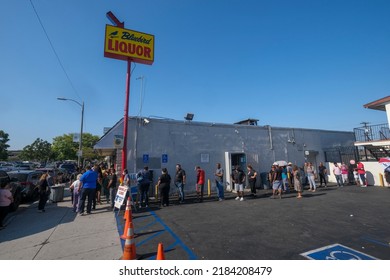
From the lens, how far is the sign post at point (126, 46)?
992cm

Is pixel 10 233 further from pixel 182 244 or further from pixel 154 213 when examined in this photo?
pixel 182 244

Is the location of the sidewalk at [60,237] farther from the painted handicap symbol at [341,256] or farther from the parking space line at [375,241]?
the parking space line at [375,241]

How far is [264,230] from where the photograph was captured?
18.4ft

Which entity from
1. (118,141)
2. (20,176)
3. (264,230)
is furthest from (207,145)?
(20,176)

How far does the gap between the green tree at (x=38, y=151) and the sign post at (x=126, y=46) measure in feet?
213

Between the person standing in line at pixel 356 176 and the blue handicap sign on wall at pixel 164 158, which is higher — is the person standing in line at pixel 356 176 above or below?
below

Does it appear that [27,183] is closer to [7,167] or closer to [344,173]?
[344,173]

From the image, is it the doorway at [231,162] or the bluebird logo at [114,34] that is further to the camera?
the doorway at [231,162]

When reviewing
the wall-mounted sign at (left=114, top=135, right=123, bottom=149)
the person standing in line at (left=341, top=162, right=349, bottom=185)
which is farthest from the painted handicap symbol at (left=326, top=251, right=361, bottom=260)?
the person standing in line at (left=341, top=162, right=349, bottom=185)

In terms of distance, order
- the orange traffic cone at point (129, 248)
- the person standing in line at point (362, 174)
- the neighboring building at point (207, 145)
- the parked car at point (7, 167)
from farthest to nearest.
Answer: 1. the parked car at point (7, 167)
2. the person standing in line at point (362, 174)
3. the neighboring building at point (207, 145)
4. the orange traffic cone at point (129, 248)

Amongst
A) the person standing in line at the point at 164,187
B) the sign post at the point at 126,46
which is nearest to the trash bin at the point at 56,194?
the sign post at the point at 126,46

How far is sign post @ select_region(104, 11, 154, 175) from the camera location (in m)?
9.92

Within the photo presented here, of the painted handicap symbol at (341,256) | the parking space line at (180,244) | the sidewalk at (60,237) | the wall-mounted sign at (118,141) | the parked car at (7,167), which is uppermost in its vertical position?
the wall-mounted sign at (118,141)

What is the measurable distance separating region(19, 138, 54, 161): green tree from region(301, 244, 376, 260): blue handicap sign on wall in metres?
73.3
